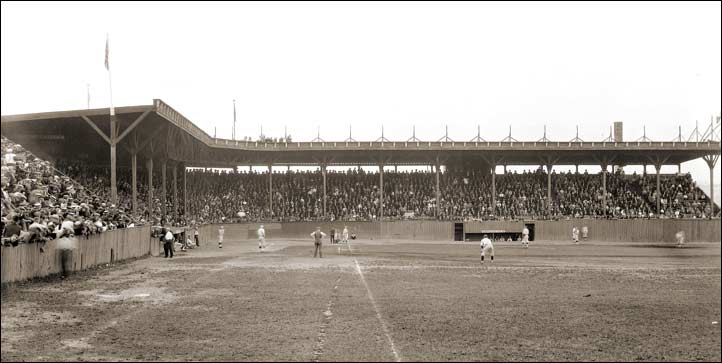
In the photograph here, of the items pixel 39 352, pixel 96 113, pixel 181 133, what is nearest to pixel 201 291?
pixel 39 352

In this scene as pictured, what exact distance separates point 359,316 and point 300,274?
30.5ft

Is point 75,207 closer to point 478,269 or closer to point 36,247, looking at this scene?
point 36,247

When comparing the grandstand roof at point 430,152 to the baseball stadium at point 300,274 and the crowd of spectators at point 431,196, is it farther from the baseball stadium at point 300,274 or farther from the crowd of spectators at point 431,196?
the crowd of spectators at point 431,196

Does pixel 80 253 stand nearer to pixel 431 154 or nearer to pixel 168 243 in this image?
pixel 168 243

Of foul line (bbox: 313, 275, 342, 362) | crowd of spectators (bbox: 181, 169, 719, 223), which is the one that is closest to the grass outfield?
foul line (bbox: 313, 275, 342, 362)

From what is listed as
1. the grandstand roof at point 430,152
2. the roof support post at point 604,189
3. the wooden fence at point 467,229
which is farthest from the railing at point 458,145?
the wooden fence at point 467,229

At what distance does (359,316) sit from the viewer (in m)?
13.6

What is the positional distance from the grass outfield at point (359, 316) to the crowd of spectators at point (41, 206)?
51.9 inches

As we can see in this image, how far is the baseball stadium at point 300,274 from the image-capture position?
10188 millimetres

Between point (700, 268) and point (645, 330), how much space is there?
1664 cm

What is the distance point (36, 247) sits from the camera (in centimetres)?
1742

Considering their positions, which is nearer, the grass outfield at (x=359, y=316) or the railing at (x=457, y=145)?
the grass outfield at (x=359, y=316)

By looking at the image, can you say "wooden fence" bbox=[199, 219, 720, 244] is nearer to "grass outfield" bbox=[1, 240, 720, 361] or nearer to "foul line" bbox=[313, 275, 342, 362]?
"grass outfield" bbox=[1, 240, 720, 361]

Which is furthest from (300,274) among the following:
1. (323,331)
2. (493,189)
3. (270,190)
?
(493,189)
